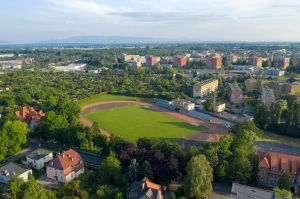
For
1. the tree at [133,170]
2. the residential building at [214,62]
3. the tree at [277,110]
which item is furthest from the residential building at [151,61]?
the tree at [133,170]

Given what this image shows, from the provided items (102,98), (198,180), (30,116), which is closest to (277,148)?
(198,180)

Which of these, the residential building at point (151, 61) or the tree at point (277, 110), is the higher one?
the residential building at point (151, 61)

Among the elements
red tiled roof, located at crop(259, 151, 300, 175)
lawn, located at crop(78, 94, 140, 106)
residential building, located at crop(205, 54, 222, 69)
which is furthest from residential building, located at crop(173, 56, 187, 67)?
red tiled roof, located at crop(259, 151, 300, 175)

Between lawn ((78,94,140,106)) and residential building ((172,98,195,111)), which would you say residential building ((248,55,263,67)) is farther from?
residential building ((172,98,195,111))

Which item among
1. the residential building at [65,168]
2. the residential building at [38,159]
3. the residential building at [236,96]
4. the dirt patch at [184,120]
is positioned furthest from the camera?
the residential building at [236,96]

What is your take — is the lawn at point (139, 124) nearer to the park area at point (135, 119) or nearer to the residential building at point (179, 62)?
the park area at point (135, 119)
